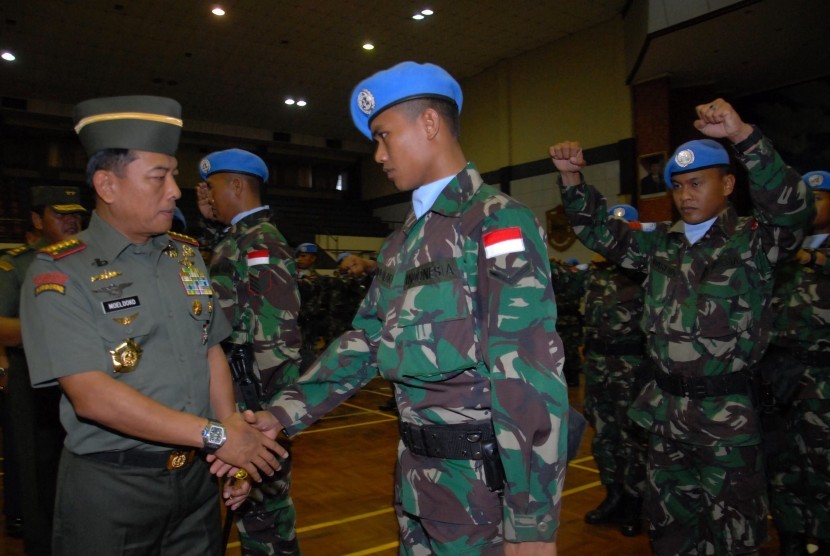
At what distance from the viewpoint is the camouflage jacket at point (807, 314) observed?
10.2ft

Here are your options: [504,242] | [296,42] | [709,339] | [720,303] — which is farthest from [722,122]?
[296,42]

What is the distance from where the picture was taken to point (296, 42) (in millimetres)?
11930

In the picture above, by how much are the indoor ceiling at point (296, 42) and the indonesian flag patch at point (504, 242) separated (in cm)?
819

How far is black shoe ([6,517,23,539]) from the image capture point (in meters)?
3.27

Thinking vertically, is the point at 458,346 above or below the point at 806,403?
above

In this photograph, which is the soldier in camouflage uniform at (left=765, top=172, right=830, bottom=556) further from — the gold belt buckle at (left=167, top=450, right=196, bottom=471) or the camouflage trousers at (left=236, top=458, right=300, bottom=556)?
the gold belt buckle at (left=167, top=450, right=196, bottom=471)

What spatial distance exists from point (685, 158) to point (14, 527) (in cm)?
393

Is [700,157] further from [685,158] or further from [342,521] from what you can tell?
[342,521]

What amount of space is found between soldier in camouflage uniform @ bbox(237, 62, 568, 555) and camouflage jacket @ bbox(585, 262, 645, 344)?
2523 millimetres

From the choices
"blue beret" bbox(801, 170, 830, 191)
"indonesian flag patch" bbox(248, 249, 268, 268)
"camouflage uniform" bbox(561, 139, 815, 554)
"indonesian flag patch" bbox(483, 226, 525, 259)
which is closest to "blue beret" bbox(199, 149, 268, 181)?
"indonesian flag patch" bbox(248, 249, 268, 268)

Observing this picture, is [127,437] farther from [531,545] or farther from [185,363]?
[531,545]

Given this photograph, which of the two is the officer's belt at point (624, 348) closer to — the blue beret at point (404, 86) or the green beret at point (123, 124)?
the blue beret at point (404, 86)

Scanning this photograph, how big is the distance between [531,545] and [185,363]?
3.38 ft

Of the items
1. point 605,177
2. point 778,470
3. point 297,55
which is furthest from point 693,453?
point 297,55
